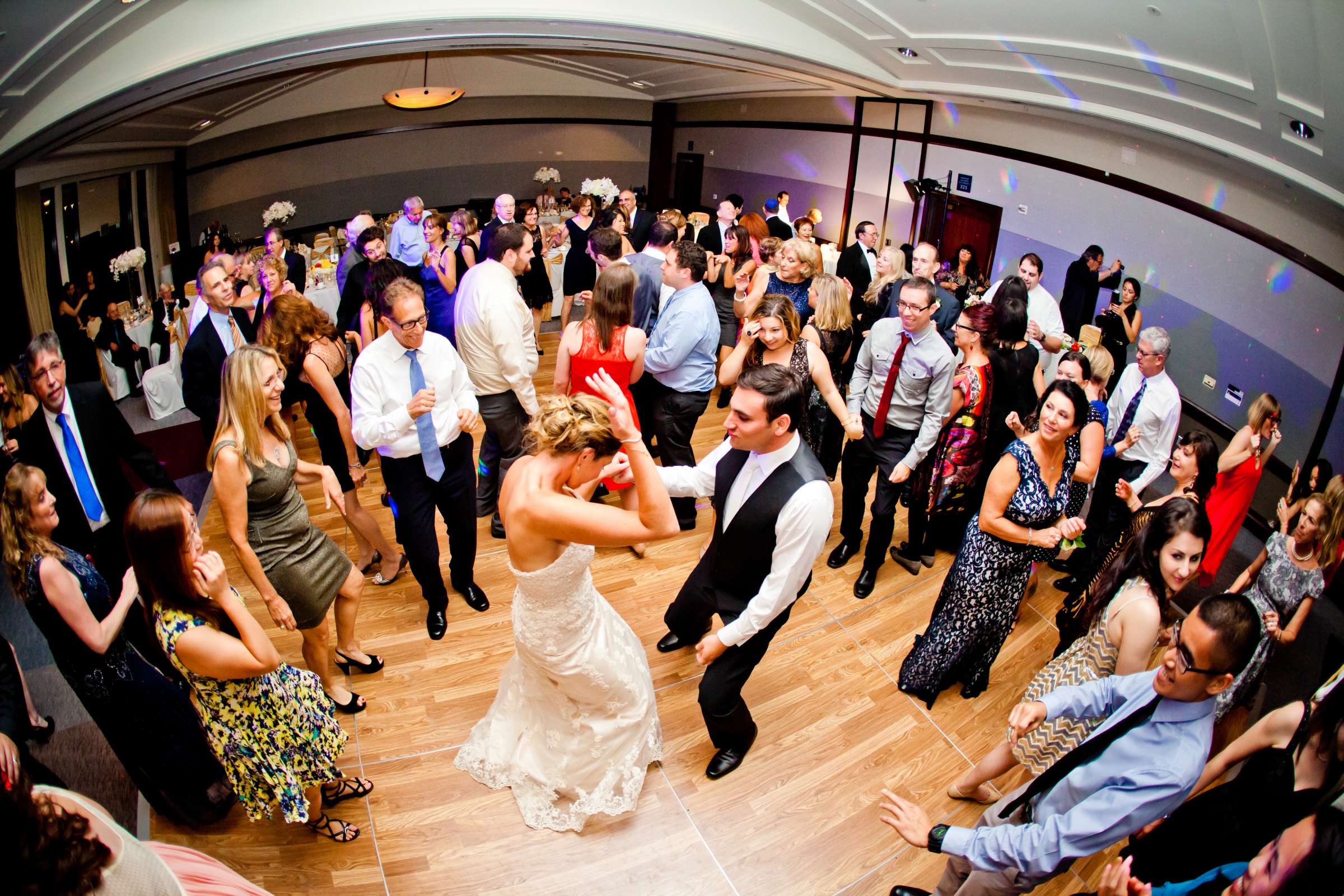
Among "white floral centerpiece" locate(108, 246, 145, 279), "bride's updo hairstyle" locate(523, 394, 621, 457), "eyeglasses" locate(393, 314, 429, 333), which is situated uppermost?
"eyeglasses" locate(393, 314, 429, 333)

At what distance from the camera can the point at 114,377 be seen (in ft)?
16.5

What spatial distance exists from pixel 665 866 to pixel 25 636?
137 inches

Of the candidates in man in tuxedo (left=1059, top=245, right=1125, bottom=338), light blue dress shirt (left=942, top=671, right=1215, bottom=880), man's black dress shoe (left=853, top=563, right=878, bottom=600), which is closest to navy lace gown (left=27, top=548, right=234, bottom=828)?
light blue dress shirt (left=942, top=671, right=1215, bottom=880)

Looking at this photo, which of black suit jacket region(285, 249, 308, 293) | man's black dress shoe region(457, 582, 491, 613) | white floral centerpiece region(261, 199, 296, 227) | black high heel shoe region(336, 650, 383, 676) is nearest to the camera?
black high heel shoe region(336, 650, 383, 676)

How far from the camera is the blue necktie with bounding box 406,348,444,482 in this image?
9.97ft

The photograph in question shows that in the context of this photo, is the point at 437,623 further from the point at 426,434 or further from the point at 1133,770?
the point at 1133,770

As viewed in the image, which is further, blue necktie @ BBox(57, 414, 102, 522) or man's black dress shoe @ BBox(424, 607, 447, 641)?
man's black dress shoe @ BBox(424, 607, 447, 641)

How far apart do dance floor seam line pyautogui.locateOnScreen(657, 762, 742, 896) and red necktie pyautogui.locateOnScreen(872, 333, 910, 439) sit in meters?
1.92

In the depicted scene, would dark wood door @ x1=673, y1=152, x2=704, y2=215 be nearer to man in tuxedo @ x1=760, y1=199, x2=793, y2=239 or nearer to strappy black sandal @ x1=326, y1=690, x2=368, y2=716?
man in tuxedo @ x1=760, y1=199, x2=793, y2=239

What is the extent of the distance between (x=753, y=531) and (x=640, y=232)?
576 cm

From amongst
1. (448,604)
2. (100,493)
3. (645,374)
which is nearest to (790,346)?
(645,374)

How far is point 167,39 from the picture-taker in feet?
13.6

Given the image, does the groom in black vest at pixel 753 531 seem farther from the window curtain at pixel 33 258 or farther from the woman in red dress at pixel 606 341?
the window curtain at pixel 33 258

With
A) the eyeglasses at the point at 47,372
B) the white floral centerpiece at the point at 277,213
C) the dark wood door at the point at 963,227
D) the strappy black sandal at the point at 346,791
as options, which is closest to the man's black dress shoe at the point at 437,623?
the strappy black sandal at the point at 346,791
